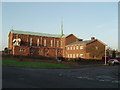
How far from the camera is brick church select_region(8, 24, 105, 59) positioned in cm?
6450

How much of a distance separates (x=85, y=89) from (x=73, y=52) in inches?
2420

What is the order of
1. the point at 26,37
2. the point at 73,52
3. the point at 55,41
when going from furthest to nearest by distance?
the point at 55,41
the point at 26,37
the point at 73,52

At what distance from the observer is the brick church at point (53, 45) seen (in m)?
64.5

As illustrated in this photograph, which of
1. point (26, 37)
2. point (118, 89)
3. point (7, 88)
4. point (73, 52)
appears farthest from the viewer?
point (26, 37)

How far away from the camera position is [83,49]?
64.6 metres

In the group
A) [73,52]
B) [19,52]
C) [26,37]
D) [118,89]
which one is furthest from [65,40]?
[118,89]

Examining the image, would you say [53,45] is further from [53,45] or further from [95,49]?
[95,49]

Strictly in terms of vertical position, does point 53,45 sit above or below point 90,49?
above

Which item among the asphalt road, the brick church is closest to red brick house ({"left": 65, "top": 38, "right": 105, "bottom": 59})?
the brick church

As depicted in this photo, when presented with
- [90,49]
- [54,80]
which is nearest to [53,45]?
[90,49]

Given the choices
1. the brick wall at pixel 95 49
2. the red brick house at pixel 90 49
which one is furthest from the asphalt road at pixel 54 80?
the brick wall at pixel 95 49

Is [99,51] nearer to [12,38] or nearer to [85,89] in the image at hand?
[12,38]

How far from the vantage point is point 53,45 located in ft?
274

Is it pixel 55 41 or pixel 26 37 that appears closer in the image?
pixel 26 37
